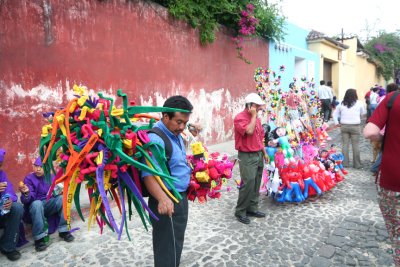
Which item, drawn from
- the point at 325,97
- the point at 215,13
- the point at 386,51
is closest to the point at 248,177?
the point at 215,13

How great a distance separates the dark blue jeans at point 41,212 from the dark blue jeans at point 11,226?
0.16 meters

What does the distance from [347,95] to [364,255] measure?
439cm

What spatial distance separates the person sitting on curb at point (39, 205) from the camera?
3.61 m

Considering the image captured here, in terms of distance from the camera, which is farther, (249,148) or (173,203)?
(249,148)

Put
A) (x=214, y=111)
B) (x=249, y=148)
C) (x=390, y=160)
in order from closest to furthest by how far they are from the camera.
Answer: (x=390, y=160) < (x=249, y=148) < (x=214, y=111)

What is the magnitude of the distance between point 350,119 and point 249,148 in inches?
155

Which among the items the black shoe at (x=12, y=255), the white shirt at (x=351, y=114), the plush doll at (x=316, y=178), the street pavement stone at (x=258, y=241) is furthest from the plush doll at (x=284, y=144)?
the black shoe at (x=12, y=255)

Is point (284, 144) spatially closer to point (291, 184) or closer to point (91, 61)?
point (291, 184)

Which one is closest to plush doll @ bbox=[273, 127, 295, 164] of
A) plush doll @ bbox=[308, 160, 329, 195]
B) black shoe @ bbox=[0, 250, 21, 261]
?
plush doll @ bbox=[308, 160, 329, 195]

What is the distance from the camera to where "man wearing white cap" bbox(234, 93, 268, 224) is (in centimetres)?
409

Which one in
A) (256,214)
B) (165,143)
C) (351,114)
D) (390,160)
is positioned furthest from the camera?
(351,114)

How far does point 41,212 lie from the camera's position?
3703mm

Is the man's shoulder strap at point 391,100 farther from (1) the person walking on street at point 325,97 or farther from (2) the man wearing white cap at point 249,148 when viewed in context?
(1) the person walking on street at point 325,97

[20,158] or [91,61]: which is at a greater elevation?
[91,61]
